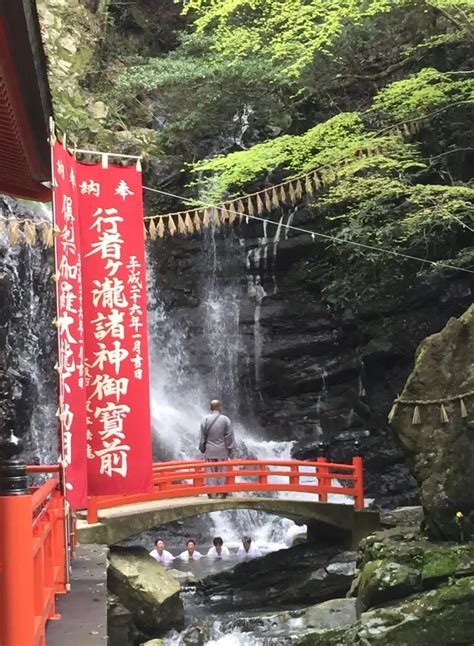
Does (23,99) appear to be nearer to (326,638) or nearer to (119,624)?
(326,638)

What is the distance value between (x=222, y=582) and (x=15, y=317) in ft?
28.0

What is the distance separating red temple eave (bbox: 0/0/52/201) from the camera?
11.0ft

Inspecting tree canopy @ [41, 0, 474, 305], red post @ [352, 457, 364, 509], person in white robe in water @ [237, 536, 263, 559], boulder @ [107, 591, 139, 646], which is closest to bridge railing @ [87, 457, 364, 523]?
red post @ [352, 457, 364, 509]

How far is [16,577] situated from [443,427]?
7.07m

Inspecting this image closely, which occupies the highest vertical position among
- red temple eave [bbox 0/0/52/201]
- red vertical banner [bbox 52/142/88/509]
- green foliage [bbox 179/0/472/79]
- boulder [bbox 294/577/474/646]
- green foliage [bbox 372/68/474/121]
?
green foliage [bbox 179/0/472/79]

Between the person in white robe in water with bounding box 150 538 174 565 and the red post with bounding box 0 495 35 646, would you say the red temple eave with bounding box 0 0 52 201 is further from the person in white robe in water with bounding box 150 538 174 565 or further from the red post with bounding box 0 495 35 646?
the person in white robe in water with bounding box 150 538 174 565

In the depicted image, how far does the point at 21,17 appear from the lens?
328 cm

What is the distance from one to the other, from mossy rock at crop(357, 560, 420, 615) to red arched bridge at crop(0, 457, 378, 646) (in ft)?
11.1

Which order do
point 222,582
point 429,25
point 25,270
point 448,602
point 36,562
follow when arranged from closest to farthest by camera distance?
point 36,562 → point 448,602 → point 222,582 → point 429,25 → point 25,270

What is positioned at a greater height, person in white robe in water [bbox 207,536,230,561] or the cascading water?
the cascading water

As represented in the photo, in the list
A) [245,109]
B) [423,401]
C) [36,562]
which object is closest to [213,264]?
[245,109]

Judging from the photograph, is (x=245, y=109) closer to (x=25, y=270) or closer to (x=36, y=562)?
(x=25, y=270)

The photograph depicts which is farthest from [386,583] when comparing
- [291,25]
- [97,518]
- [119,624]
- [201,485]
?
[291,25]

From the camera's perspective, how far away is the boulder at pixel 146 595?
9.51 meters
